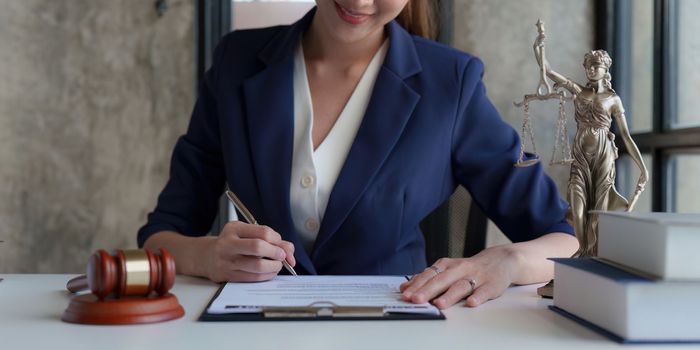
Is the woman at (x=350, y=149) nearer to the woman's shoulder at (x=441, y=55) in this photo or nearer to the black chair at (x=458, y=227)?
the woman's shoulder at (x=441, y=55)

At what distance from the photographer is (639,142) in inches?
99.1

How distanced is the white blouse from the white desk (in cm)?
60

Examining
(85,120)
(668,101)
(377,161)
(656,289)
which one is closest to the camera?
(656,289)

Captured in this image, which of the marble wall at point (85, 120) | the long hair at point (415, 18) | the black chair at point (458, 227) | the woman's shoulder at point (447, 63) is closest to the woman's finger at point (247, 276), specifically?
the woman's shoulder at point (447, 63)

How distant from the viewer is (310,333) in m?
0.83

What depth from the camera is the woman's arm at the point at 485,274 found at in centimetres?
103

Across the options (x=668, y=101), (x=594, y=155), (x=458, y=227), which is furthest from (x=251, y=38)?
(x=668, y=101)

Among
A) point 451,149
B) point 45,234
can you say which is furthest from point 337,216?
point 45,234

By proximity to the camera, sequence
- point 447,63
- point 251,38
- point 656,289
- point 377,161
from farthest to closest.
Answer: point 251,38
point 447,63
point 377,161
point 656,289

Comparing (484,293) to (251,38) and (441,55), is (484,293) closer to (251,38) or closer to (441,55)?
(441,55)

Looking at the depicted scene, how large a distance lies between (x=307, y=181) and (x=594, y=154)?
65cm

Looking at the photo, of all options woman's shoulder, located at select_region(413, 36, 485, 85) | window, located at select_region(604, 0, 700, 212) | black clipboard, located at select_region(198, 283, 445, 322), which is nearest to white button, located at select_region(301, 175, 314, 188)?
woman's shoulder, located at select_region(413, 36, 485, 85)

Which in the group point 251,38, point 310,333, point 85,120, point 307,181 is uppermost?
point 251,38

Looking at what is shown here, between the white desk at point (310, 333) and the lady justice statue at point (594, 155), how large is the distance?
15cm
